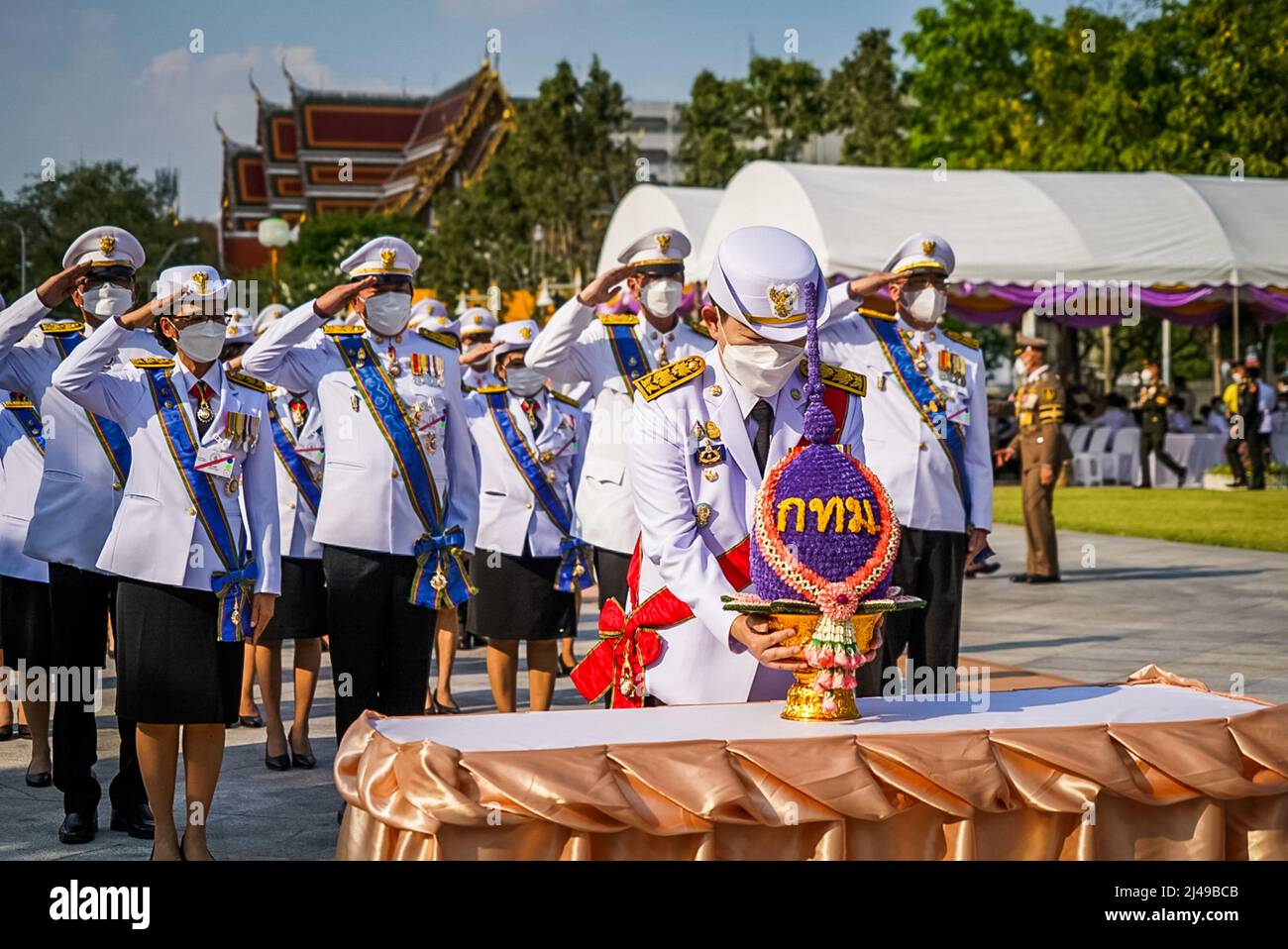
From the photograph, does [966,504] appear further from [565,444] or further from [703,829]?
[703,829]

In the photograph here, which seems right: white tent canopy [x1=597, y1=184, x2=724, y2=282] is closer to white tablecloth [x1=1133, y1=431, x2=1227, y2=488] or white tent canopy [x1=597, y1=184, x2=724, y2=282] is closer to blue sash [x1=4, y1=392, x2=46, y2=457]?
white tablecloth [x1=1133, y1=431, x2=1227, y2=488]

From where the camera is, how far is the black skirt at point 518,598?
8.75 metres

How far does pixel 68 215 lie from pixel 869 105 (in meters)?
21.7

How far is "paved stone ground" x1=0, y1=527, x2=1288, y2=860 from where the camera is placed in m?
6.96

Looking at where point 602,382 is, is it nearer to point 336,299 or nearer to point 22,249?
point 336,299

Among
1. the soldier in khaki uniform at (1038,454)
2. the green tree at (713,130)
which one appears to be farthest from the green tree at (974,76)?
the soldier in khaki uniform at (1038,454)

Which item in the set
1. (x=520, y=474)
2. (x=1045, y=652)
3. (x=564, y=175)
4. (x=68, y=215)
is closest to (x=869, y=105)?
(x=564, y=175)

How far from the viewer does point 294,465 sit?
930 centimetres

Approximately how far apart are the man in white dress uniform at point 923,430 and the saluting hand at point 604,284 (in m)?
0.92

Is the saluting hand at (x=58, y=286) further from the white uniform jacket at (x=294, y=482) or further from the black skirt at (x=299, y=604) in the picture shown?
the black skirt at (x=299, y=604)

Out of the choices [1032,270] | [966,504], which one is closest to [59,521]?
[966,504]

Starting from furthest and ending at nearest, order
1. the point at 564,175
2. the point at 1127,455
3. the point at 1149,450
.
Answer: the point at 564,175, the point at 1127,455, the point at 1149,450

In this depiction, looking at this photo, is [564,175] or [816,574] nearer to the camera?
[816,574]

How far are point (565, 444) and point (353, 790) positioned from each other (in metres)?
6.14
